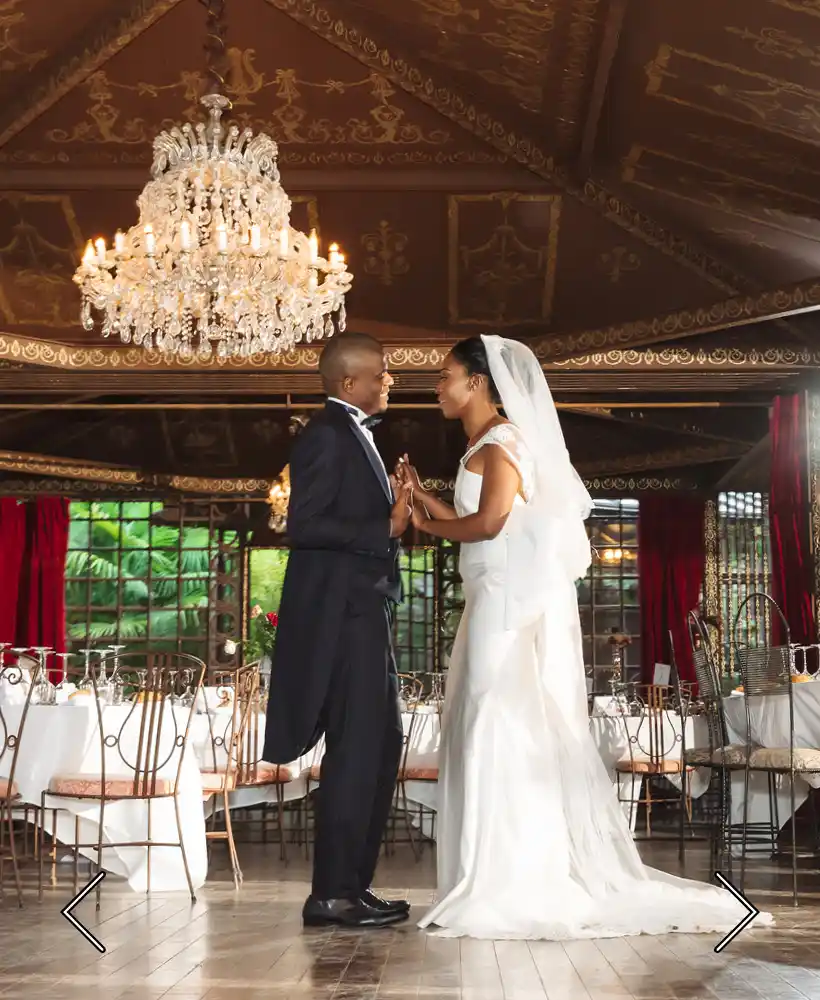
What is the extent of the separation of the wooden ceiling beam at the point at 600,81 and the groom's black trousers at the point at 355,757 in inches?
148

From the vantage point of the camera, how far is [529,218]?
841 cm

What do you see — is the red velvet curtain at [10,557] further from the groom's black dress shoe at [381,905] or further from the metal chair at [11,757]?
the groom's black dress shoe at [381,905]

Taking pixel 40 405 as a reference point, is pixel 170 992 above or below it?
below

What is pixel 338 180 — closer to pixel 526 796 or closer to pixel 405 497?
pixel 405 497

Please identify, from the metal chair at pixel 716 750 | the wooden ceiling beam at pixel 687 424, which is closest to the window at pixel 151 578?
the wooden ceiling beam at pixel 687 424

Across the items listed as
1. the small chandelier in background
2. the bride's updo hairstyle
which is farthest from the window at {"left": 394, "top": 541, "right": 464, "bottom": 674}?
the bride's updo hairstyle

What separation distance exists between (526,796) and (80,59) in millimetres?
5576

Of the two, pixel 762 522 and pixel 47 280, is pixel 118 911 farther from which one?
pixel 762 522

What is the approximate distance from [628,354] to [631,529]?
6202 mm

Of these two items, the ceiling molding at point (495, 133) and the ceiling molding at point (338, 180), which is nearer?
the ceiling molding at point (495, 133)

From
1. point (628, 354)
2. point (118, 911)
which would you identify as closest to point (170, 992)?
point (118, 911)

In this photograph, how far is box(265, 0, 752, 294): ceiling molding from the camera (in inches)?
297

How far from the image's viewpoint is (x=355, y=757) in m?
4.05

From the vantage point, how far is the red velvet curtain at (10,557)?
45.5 feet
